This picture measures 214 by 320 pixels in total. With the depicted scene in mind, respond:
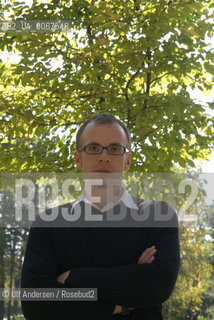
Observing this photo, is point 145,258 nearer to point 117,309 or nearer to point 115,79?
point 117,309

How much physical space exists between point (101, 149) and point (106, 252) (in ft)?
2.03

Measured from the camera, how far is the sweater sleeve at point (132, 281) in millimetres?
2779

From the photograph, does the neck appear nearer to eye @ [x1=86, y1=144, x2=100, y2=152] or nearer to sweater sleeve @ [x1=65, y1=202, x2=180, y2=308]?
eye @ [x1=86, y1=144, x2=100, y2=152]

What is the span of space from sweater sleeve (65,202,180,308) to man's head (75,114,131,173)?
0.59 meters

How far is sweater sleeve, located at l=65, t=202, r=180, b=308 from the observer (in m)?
2.78

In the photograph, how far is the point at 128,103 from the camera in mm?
7398

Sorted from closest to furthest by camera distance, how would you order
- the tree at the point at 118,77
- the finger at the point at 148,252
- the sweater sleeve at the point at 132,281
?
1. the sweater sleeve at the point at 132,281
2. the finger at the point at 148,252
3. the tree at the point at 118,77

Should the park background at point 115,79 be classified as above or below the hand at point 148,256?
above

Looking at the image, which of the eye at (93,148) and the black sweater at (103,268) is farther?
the eye at (93,148)

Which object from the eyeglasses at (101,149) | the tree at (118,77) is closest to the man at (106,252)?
the eyeglasses at (101,149)

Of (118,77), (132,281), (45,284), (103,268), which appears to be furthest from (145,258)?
(118,77)

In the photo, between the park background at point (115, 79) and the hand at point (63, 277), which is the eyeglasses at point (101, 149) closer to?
the hand at point (63, 277)

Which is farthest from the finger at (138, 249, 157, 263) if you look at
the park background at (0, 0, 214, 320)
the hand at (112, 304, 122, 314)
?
the park background at (0, 0, 214, 320)

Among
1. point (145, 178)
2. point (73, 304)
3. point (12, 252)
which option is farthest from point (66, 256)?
point (12, 252)
